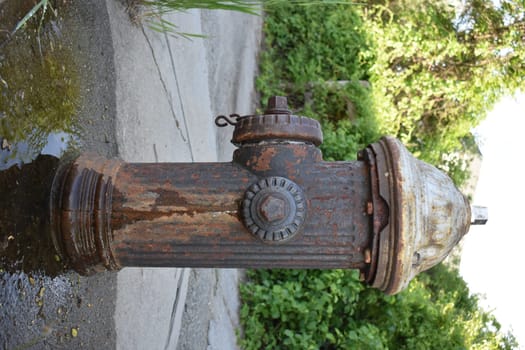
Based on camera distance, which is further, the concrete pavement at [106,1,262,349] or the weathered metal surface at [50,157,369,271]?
the concrete pavement at [106,1,262,349]

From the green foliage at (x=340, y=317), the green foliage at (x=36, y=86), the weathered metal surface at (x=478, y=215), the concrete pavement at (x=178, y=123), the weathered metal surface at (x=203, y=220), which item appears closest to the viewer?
the green foliage at (x=36, y=86)

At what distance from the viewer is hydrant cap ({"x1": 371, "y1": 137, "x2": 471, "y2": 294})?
53.7 inches

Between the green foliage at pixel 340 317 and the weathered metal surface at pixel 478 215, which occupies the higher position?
the weathered metal surface at pixel 478 215

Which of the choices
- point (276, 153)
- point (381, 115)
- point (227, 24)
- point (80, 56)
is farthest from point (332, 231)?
point (381, 115)

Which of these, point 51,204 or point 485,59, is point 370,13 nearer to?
point 485,59

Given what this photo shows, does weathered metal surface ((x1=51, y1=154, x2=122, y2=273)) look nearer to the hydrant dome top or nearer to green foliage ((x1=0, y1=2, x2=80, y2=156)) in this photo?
green foliage ((x1=0, y1=2, x2=80, y2=156))

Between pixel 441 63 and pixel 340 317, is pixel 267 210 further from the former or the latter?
pixel 441 63

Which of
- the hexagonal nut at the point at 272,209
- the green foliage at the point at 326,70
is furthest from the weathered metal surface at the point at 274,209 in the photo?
the green foliage at the point at 326,70

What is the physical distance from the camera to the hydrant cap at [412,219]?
4.48 feet

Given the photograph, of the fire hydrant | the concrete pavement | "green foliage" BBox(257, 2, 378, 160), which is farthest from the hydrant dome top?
"green foliage" BBox(257, 2, 378, 160)

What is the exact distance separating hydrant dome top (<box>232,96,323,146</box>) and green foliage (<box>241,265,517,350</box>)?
2193mm

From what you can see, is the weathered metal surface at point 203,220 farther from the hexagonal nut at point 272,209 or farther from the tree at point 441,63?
the tree at point 441,63

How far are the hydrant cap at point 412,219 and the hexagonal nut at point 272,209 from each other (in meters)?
0.27

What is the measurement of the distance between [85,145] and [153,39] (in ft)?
2.56
